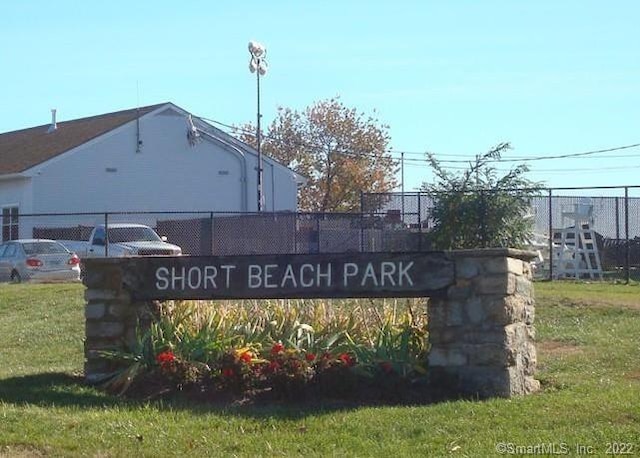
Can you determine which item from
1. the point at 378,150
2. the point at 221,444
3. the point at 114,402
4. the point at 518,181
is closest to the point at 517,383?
the point at 221,444

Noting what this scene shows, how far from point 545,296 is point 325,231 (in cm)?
1202

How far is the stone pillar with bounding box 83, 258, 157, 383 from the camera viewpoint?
35.3 feet

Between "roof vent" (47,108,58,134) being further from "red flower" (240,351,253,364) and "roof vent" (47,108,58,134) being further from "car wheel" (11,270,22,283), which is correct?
"red flower" (240,351,253,364)

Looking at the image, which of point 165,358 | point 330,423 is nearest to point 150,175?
point 165,358

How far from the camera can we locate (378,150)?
62.6 meters

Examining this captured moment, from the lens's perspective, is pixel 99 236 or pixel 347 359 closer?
pixel 347 359

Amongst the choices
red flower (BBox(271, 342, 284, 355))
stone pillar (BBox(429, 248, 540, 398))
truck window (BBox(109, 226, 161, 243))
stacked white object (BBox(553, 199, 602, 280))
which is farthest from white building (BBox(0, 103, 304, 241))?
stone pillar (BBox(429, 248, 540, 398))

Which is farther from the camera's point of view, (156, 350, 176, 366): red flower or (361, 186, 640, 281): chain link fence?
(361, 186, 640, 281): chain link fence

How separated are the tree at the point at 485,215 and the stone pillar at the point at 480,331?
14164mm

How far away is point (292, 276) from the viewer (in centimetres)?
1054

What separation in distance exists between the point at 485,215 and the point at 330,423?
16.3 meters

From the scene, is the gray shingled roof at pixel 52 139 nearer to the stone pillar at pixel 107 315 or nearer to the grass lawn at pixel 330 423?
the stone pillar at pixel 107 315

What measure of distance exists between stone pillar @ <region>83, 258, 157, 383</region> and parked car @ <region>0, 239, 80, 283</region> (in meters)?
15.4

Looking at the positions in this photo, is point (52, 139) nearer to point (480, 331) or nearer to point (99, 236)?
point (99, 236)
